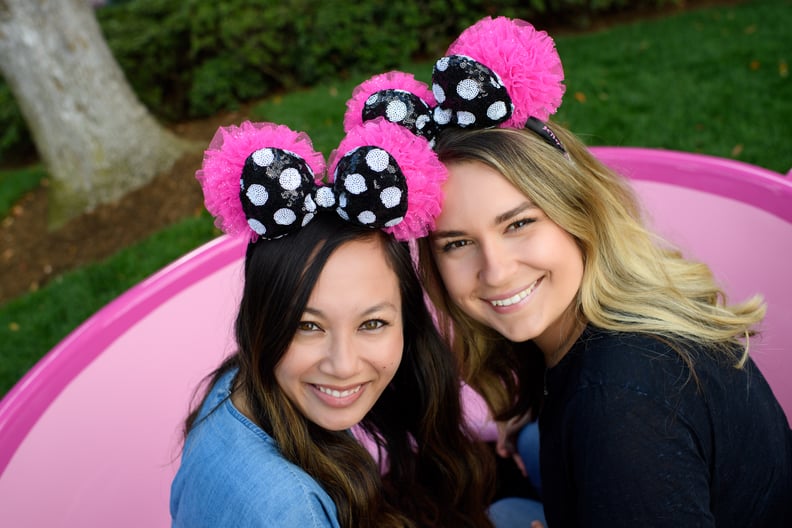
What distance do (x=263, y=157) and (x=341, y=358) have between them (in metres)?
0.48

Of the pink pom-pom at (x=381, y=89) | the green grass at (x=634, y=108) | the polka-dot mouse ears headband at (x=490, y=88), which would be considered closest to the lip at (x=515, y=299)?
the polka-dot mouse ears headband at (x=490, y=88)

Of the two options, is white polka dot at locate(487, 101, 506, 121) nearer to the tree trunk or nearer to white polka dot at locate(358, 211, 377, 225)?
white polka dot at locate(358, 211, 377, 225)

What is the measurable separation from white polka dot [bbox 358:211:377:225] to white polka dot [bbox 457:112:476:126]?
1.18ft

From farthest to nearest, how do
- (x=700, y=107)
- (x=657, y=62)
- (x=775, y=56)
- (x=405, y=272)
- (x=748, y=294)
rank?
(x=657, y=62)
(x=775, y=56)
(x=700, y=107)
(x=748, y=294)
(x=405, y=272)

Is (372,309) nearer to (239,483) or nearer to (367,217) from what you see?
(367,217)

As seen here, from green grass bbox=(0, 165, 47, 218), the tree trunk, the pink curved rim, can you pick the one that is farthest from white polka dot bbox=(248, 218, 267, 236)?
green grass bbox=(0, 165, 47, 218)

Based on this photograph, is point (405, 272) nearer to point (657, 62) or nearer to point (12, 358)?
point (12, 358)

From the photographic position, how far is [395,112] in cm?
178

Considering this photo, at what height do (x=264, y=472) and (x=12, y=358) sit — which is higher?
(x=264, y=472)

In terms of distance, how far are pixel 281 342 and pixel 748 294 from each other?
2.00m

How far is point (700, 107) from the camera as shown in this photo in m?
4.88

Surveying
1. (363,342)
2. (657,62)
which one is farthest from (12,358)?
(657,62)

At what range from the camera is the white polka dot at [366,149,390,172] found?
1545mm

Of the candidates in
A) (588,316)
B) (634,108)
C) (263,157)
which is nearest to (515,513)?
(588,316)
